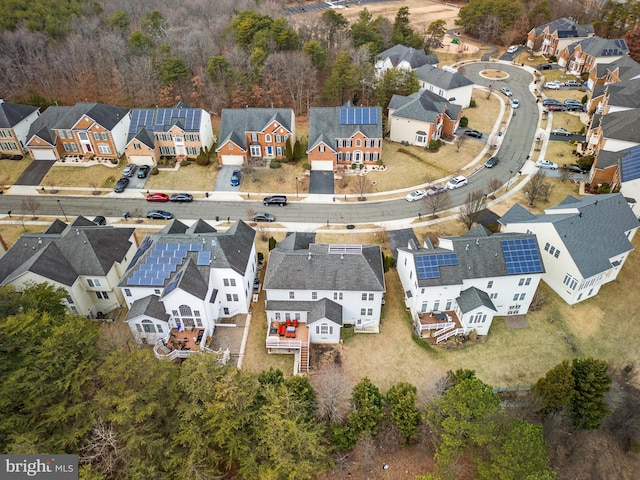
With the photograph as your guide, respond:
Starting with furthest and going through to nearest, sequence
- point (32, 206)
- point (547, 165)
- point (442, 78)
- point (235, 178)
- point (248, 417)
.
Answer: point (442, 78), point (547, 165), point (235, 178), point (32, 206), point (248, 417)

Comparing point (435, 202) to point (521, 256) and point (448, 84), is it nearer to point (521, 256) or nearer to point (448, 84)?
point (521, 256)

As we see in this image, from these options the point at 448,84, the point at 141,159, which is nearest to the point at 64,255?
the point at 141,159

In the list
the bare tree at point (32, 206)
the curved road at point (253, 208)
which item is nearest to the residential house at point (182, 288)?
the curved road at point (253, 208)

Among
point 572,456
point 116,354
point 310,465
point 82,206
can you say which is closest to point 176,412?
point 116,354

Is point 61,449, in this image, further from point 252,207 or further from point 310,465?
point 252,207

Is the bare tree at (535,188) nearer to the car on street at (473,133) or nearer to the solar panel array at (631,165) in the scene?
the solar panel array at (631,165)
